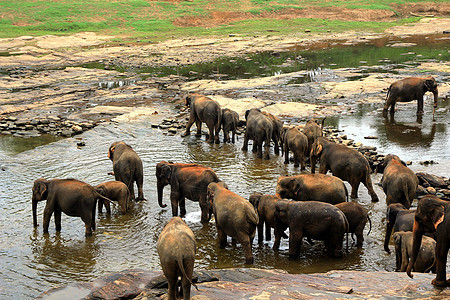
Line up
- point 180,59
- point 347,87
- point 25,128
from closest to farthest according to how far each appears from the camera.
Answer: point 25,128, point 347,87, point 180,59

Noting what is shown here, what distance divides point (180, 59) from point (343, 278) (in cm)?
3507

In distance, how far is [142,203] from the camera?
41.7 ft

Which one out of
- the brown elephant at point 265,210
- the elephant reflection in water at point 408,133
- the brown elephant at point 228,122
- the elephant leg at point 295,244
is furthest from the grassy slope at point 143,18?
the elephant leg at point 295,244

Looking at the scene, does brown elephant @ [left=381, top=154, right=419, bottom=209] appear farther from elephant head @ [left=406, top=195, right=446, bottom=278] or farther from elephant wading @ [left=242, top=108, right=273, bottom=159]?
elephant wading @ [left=242, top=108, right=273, bottom=159]

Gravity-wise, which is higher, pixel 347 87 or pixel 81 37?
pixel 81 37

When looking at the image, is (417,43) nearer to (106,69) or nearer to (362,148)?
(106,69)

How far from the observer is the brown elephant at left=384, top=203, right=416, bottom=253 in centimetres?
898

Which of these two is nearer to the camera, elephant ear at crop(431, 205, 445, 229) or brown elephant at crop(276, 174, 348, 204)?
elephant ear at crop(431, 205, 445, 229)

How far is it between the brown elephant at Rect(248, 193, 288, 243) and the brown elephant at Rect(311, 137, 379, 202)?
3183mm

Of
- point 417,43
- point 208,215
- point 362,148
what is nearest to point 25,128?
point 208,215

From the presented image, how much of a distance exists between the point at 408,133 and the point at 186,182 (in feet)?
36.4

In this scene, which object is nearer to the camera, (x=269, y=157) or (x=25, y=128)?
(x=269, y=157)

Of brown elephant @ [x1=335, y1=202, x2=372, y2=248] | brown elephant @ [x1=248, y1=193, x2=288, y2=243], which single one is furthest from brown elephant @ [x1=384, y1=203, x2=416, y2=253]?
brown elephant @ [x1=248, y1=193, x2=288, y2=243]

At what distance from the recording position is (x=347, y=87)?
2705 cm
